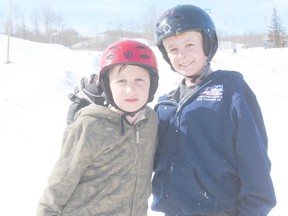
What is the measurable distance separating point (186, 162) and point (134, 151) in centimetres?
35

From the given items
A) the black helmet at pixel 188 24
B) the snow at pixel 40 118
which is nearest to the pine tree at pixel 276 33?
the snow at pixel 40 118

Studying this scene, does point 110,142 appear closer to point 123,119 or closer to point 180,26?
point 123,119

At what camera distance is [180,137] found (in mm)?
2195

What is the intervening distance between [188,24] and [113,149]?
40.4 inches

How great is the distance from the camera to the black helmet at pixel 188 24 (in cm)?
235

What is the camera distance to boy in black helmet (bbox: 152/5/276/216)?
6.15 feet

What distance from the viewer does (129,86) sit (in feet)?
7.27

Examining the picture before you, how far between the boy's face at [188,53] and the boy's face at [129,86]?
0.28m

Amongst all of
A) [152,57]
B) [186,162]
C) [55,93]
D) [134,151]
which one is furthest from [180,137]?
[55,93]

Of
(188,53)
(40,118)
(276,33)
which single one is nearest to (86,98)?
(188,53)

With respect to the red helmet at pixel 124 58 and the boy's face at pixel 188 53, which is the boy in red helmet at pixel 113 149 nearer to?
the red helmet at pixel 124 58

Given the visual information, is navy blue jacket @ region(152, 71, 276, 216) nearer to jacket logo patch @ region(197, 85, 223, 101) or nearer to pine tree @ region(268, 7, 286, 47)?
jacket logo patch @ region(197, 85, 223, 101)

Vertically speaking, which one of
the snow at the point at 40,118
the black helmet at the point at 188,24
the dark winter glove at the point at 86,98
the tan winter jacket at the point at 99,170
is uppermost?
the black helmet at the point at 188,24

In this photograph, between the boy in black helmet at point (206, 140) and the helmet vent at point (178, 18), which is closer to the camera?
the boy in black helmet at point (206, 140)
